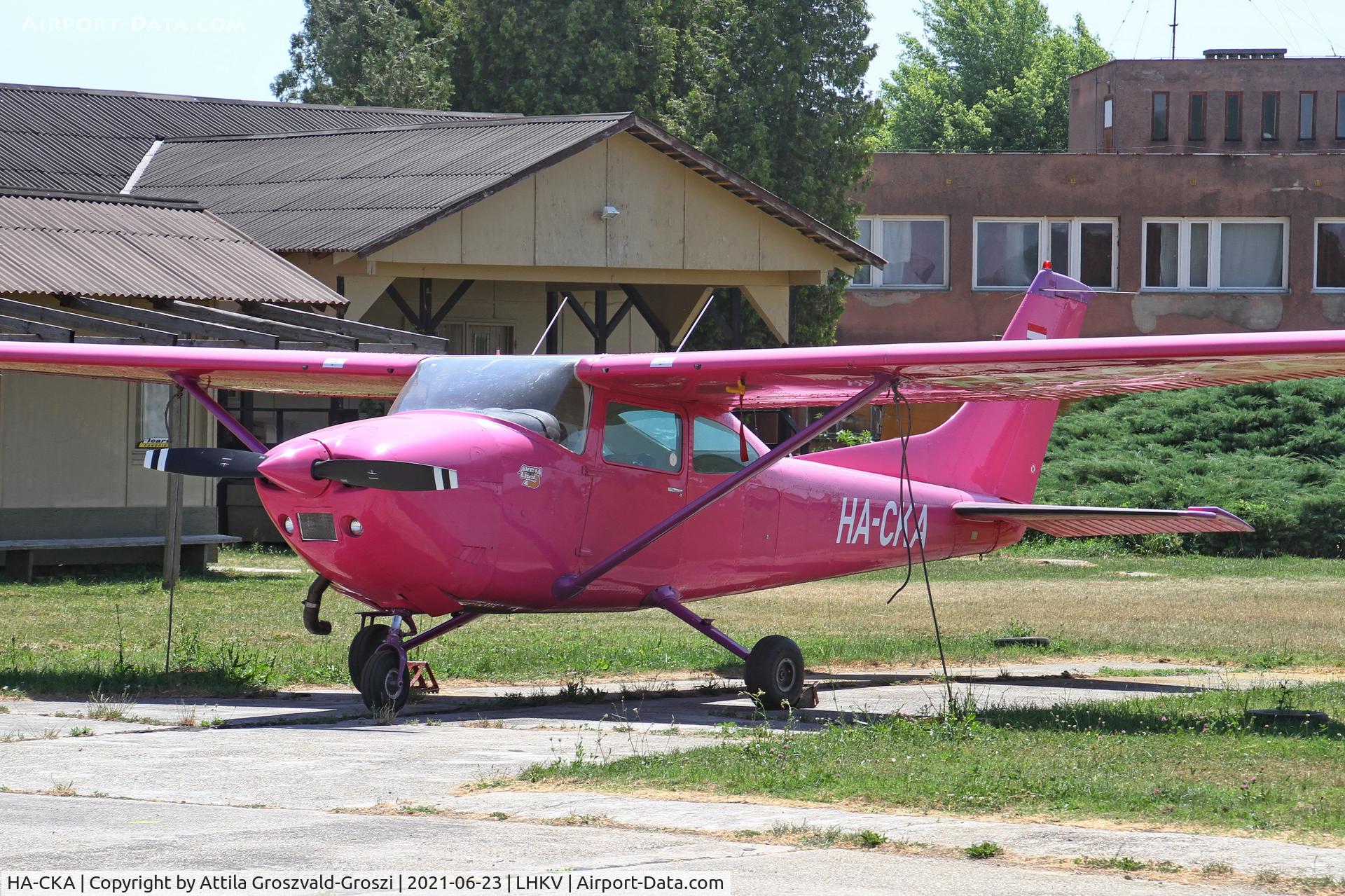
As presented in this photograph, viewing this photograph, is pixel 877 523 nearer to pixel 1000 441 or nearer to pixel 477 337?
pixel 1000 441

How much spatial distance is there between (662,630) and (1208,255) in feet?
86.1

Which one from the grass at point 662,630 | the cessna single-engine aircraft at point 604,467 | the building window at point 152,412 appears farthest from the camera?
the building window at point 152,412

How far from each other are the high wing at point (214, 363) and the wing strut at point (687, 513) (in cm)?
Result: 204

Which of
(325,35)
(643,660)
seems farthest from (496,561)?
(325,35)

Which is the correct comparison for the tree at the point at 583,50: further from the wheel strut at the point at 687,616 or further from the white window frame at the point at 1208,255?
the wheel strut at the point at 687,616

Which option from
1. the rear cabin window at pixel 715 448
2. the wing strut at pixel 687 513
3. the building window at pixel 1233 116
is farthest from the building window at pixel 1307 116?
the wing strut at pixel 687 513

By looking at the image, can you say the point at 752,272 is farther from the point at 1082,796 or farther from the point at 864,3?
the point at 1082,796

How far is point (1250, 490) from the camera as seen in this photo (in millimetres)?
28797

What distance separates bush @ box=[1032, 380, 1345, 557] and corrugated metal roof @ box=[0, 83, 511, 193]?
495 inches

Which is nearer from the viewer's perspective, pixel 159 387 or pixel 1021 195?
pixel 159 387

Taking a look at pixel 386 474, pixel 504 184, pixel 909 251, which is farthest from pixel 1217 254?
pixel 386 474

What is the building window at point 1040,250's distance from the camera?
3962 cm

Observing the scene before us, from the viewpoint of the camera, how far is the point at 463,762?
862 cm

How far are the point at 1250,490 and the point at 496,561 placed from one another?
68.0ft
